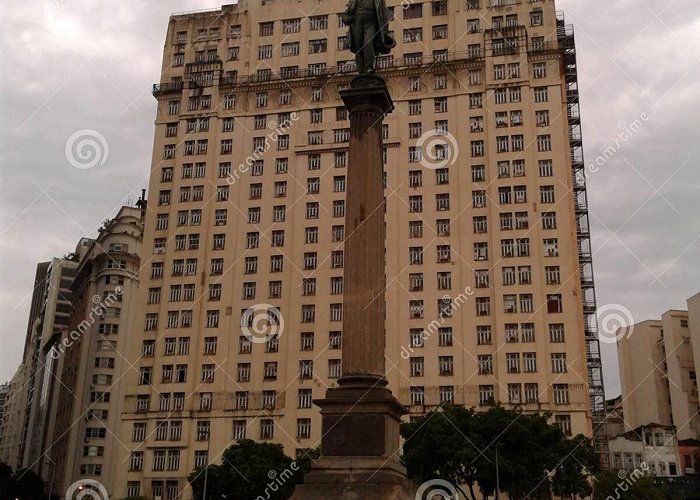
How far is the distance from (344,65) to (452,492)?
1421 inches

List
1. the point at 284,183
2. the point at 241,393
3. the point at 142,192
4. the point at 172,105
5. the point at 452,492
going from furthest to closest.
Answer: the point at 142,192 → the point at 172,105 → the point at 284,183 → the point at 241,393 → the point at 452,492

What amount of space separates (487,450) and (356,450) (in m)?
19.8

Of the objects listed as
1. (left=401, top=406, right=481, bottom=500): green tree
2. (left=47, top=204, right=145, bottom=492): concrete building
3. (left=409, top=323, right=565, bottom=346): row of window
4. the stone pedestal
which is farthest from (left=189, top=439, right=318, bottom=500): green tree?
(left=47, top=204, right=145, bottom=492): concrete building

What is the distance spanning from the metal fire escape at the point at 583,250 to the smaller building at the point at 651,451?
7.35m

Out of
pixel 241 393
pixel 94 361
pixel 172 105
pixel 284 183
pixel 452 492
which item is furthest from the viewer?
pixel 94 361

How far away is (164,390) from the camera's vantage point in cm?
5506

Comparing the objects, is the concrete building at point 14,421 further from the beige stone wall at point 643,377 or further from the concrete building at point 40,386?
the beige stone wall at point 643,377

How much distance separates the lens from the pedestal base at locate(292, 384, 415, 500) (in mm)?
17094

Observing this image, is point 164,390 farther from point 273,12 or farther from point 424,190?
point 273,12

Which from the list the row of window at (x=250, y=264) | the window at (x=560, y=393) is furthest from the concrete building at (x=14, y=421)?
the window at (x=560, y=393)

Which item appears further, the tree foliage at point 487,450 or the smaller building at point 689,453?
the smaller building at point 689,453

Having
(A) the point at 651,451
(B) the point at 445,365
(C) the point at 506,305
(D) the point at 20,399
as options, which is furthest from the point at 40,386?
(A) the point at 651,451

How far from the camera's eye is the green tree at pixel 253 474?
41.1 m

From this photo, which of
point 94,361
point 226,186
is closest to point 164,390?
point 226,186
